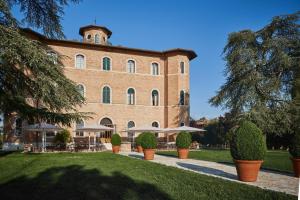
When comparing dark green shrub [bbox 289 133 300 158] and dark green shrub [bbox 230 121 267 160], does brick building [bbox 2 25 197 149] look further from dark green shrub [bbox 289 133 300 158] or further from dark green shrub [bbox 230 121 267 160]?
dark green shrub [bbox 230 121 267 160]

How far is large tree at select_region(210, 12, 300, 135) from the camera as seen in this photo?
2022 cm

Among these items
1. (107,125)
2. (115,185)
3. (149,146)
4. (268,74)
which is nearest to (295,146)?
(115,185)

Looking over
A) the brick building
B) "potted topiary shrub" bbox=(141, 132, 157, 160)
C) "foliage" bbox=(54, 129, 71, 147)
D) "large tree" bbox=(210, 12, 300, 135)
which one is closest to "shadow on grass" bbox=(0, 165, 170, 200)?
"potted topiary shrub" bbox=(141, 132, 157, 160)

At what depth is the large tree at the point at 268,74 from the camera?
2022 cm

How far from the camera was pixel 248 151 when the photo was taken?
777cm

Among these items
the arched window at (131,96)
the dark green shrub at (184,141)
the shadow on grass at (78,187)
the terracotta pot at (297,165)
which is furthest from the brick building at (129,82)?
the terracotta pot at (297,165)

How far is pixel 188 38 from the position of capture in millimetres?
7902

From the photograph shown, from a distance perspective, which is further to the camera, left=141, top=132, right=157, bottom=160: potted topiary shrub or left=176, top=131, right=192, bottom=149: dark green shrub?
left=176, top=131, right=192, bottom=149: dark green shrub

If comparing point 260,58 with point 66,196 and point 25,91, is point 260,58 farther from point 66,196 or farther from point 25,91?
point 66,196

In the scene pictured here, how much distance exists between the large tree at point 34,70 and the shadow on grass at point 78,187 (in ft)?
8.62

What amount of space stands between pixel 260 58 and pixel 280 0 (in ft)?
56.9

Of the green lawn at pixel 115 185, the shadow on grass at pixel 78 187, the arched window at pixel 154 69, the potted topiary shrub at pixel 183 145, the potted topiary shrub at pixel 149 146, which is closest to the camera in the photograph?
the green lawn at pixel 115 185

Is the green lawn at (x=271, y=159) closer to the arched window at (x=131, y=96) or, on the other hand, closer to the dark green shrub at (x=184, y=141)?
the dark green shrub at (x=184, y=141)

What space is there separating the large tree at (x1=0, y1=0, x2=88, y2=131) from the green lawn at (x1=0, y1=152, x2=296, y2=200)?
2.22 metres
